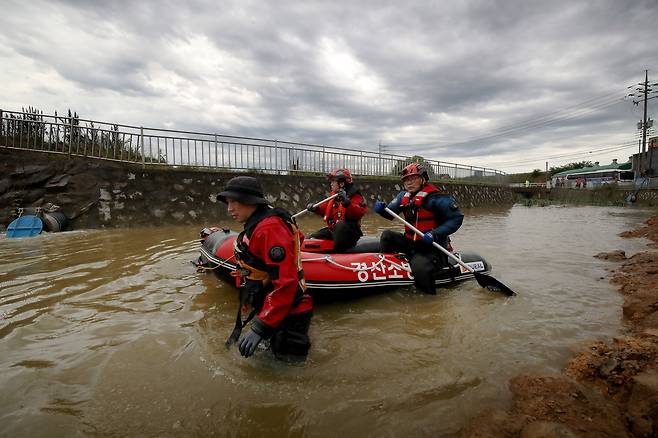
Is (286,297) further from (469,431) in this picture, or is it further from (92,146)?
(92,146)

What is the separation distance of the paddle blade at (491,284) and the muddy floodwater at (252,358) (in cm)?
12

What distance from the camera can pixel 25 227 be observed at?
25.7 ft

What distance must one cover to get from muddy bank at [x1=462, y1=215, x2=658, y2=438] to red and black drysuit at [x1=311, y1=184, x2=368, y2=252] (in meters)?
2.91

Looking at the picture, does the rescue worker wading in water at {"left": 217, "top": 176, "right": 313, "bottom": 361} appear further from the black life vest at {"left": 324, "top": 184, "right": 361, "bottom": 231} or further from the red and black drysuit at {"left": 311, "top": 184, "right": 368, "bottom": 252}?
the black life vest at {"left": 324, "top": 184, "right": 361, "bottom": 231}

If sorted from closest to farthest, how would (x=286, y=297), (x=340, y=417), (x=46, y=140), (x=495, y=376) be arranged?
(x=340, y=417) < (x=286, y=297) < (x=495, y=376) < (x=46, y=140)

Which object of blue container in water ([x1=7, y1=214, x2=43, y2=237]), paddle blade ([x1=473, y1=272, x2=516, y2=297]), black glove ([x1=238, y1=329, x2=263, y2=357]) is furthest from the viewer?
blue container in water ([x1=7, y1=214, x2=43, y2=237])

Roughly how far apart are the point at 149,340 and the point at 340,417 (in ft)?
6.40

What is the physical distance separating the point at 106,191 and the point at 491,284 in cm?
975

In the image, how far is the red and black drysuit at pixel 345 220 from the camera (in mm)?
4977

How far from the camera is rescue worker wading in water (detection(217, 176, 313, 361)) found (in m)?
2.33

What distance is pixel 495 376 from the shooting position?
2500mm

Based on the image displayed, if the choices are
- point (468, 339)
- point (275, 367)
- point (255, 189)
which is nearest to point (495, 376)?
point (468, 339)

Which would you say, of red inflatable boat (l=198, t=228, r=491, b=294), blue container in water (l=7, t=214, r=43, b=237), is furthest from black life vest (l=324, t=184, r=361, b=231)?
blue container in water (l=7, t=214, r=43, b=237)

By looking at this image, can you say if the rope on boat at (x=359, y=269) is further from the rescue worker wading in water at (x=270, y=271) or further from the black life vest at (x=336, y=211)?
the rescue worker wading in water at (x=270, y=271)
